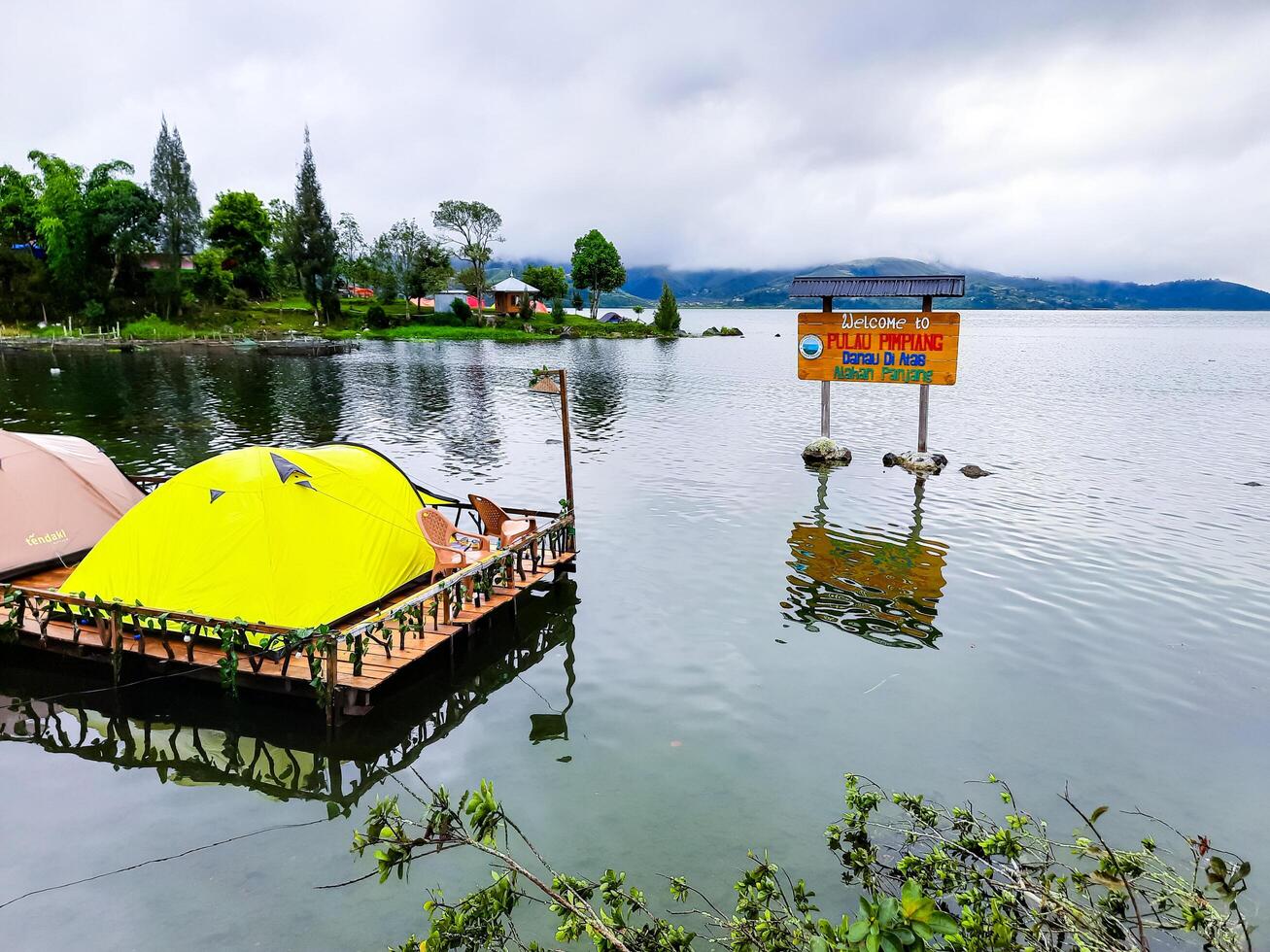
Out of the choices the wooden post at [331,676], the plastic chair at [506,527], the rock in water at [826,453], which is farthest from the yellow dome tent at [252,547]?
the rock in water at [826,453]

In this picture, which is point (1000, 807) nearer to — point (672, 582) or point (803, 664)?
point (803, 664)

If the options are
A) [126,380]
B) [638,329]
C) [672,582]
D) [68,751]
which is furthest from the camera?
[638,329]

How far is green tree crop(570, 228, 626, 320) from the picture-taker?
414 ft

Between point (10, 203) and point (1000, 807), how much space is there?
119 m

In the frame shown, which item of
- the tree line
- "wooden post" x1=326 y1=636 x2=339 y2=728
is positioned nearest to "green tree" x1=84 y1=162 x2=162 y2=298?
the tree line

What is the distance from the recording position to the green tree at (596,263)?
126125mm

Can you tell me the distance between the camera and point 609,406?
44625 mm

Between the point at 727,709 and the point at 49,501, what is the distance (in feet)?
46.7

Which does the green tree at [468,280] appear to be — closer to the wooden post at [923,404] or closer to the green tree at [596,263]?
the green tree at [596,263]

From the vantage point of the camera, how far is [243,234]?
331 feet

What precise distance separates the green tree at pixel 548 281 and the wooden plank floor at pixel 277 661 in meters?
117

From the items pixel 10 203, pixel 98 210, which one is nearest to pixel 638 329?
pixel 98 210

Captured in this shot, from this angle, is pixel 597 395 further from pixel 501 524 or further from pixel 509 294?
pixel 509 294

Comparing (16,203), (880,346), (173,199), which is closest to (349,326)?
(173,199)
